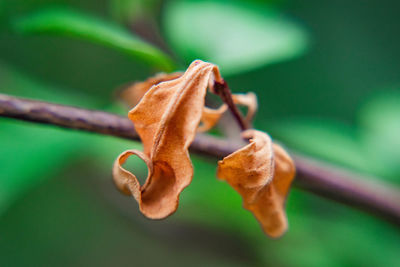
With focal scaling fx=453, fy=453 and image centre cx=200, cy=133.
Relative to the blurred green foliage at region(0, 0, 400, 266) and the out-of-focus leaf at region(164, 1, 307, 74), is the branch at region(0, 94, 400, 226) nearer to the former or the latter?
the blurred green foliage at region(0, 0, 400, 266)

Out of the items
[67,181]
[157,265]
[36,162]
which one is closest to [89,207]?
[67,181]

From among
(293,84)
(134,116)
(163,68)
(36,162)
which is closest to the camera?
(134,116)

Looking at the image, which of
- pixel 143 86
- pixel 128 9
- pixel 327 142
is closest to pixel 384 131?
pixel 327 142

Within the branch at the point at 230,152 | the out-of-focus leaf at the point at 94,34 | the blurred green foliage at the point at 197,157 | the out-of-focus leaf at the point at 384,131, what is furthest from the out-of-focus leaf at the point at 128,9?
the out-of-focus leaf at the point at 384,131

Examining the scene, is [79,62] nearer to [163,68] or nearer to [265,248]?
[265,248]

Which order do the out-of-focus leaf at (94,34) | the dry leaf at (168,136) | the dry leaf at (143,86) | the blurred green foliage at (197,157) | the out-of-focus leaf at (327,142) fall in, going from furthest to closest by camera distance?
1. the out-of-focus leaf at (327,142)
2. the blurred green foliage at (197,157)
3. the out-of-focus leaf at (94,34)
4. the dry leaf at (143,86)
5. the dry leaf at (168,136)

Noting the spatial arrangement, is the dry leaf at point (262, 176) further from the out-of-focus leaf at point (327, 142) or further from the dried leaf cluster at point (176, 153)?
the out-of-focus leaf at point (327, 142)
